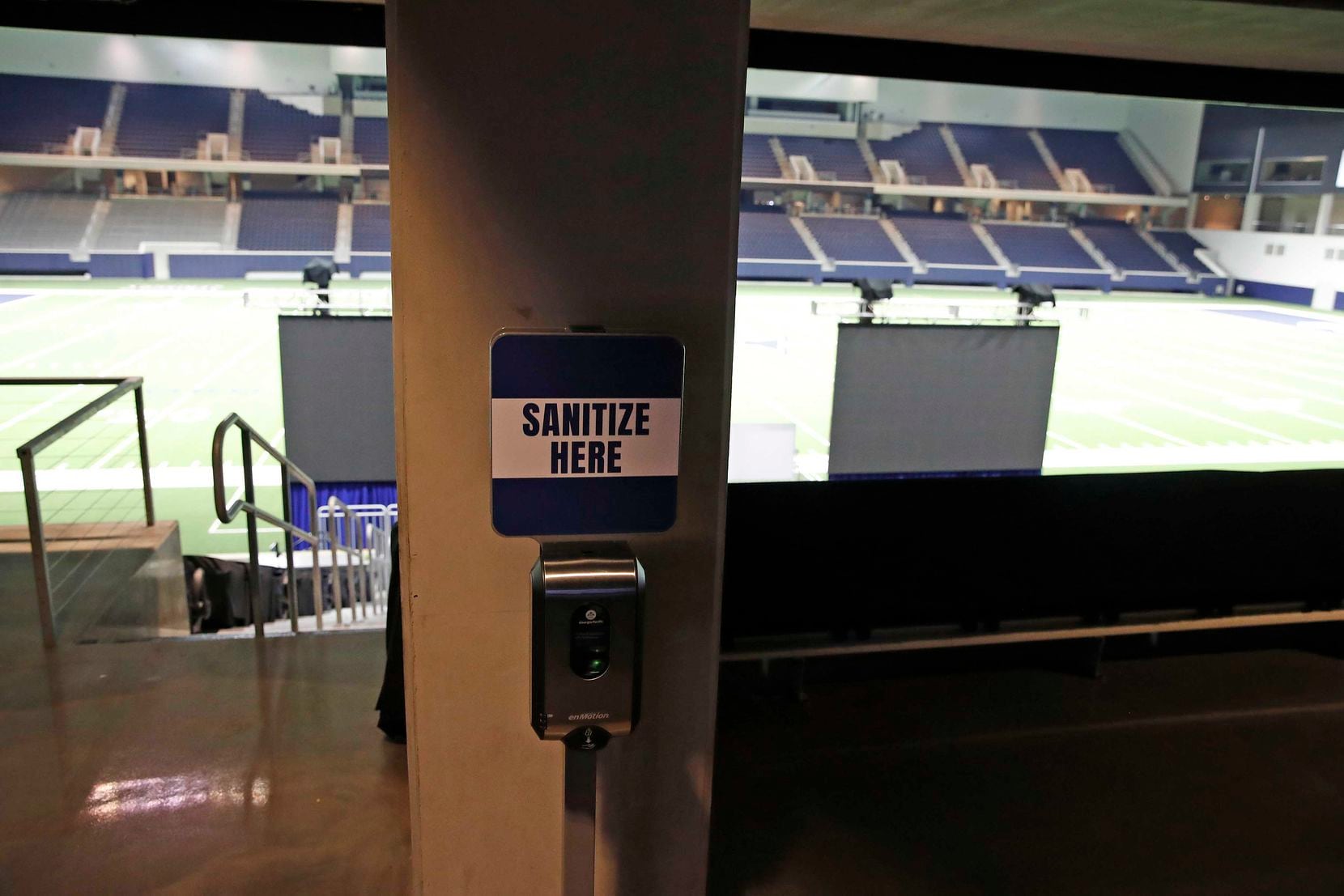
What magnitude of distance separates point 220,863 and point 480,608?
1.20 meters

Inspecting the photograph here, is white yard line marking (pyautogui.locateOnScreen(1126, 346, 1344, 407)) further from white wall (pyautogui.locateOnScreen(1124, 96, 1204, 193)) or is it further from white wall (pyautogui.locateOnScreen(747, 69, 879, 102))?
white wall (pyautogui.locateOnScreen(747, 69, 879, 102))

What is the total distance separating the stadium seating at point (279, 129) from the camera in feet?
107

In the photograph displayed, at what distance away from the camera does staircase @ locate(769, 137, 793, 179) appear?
34656 millimetres

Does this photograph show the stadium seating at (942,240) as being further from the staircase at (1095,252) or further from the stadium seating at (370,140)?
the stadium seating at (370,140)

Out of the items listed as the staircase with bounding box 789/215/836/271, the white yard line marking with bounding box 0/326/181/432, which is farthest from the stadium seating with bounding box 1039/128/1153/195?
the white yard line marking with bounding box 0/326/181/432

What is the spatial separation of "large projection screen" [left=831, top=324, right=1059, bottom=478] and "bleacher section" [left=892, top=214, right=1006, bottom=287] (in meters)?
26.1

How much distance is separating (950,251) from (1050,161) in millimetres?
5242

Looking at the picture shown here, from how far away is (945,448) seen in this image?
973 cm

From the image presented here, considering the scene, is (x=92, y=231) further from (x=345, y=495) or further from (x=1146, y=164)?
(x=1146, y=164)

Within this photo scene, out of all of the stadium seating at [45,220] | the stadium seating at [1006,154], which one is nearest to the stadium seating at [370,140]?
the stadium seating at [45,220]

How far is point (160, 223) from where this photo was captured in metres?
31.2

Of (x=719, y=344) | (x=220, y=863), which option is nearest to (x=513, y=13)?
(x=719, y=344)

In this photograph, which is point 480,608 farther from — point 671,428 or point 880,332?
point 880,332

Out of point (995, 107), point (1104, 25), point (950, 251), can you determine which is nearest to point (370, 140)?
point (950, 251)
